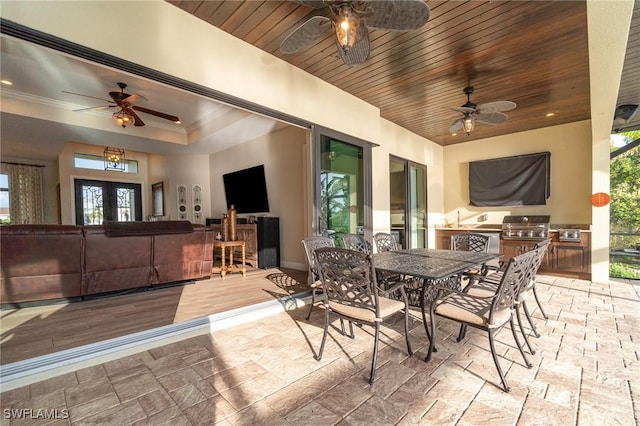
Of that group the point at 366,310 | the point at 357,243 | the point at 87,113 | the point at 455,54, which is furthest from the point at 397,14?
the point at 87,113

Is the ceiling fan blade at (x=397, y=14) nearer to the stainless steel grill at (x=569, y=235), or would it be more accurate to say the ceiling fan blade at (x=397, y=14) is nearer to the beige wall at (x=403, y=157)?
the beige wall at (x=403, y=157)

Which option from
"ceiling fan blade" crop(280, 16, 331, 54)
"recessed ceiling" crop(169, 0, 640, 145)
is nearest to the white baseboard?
"ceiling fan blade" crop(280, 16, 331, 54)

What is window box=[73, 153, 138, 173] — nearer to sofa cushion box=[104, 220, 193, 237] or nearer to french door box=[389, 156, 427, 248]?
sofa cushion box=[104, 220, 193, 237]

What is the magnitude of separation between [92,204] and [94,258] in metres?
5.43

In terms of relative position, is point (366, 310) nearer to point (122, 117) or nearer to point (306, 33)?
point (306, 33)

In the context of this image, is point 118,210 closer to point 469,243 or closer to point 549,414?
point 469,243

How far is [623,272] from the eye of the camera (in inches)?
196

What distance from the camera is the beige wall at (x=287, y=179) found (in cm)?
526

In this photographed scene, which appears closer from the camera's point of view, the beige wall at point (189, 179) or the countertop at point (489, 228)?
the countertop at point (489, 228)

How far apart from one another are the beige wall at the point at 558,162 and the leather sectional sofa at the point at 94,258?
5.86 meters

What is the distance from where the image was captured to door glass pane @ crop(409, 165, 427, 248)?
5.98m

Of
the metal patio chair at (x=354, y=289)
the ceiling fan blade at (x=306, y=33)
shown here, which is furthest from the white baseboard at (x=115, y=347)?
the ceiling fan blade at (x=306, y=33)

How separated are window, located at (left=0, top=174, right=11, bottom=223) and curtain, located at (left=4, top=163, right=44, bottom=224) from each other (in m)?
0.09

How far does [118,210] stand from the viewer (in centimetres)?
812
